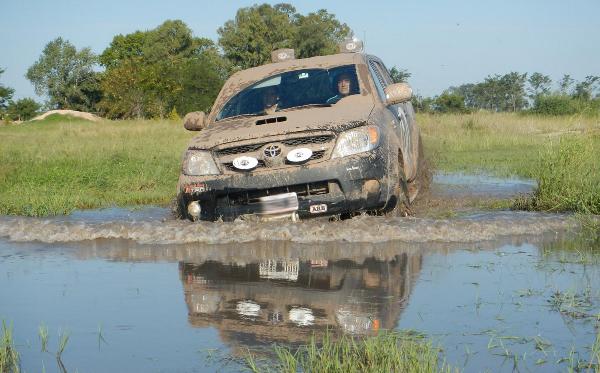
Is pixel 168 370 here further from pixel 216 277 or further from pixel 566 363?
pixel 216 277

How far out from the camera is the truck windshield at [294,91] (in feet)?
31.1

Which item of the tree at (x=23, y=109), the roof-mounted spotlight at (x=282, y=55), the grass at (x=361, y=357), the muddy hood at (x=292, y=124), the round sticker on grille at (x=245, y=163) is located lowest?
the grass at (x=361, y=357)

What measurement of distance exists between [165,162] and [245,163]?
1013 cm

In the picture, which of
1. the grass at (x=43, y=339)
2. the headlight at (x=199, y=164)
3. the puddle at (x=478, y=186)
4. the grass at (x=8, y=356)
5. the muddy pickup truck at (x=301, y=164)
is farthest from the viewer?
the puddle at (x=478, y=186)

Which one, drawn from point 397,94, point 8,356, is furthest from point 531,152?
point 8,356

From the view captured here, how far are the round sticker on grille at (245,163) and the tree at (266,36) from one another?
62660 mm

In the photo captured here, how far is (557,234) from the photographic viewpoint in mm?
8234

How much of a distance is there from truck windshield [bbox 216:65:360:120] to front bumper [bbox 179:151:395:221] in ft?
4.15

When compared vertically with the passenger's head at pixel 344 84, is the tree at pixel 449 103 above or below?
above

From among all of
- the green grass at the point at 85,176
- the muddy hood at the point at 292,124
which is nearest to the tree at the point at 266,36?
the green grass at the point at 85,176

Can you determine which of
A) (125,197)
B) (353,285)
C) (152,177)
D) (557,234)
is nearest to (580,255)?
(557,234)

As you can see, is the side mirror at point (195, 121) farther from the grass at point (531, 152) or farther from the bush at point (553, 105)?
the bush at point (553, 105)

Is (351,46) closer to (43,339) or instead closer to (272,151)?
(272,151)

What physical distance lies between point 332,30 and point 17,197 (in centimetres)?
8649
